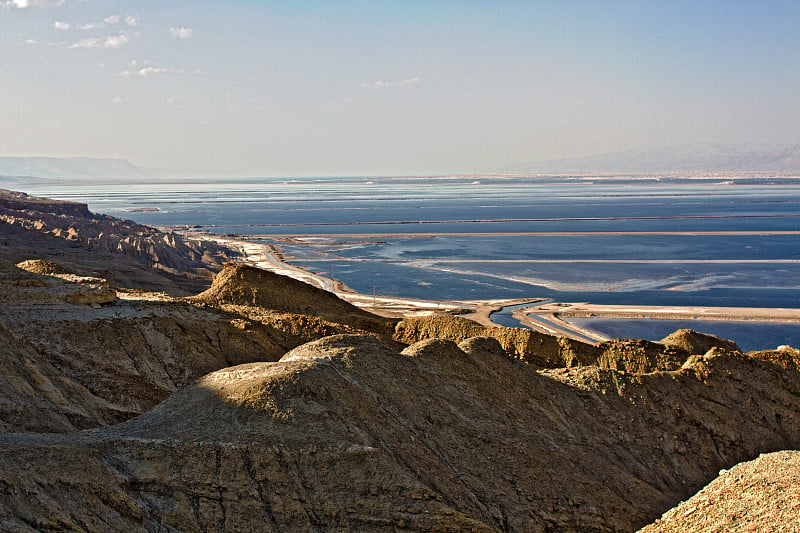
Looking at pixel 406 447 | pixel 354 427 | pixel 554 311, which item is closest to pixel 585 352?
pixel 406 447

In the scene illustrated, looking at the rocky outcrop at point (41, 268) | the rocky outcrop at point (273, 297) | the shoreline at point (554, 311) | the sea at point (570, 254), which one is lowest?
the shoreline at point (554, 311)

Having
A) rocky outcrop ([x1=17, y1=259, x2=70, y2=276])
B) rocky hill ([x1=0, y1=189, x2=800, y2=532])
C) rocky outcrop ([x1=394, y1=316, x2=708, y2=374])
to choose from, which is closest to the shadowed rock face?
rocky hill ([x1=0, y1=189, x2=800, y2=532])

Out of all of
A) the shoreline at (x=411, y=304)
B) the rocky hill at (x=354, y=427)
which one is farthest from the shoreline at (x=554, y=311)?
the rocky hill at (x=354, y=427)

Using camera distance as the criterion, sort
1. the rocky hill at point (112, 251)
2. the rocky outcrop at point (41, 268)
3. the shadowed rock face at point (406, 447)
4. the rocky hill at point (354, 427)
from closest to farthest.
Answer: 1. the shadowed rock face at point (406, 447)
2. the rocky hill at point (354, 427)
3. the rocky outcrop at point (41, 268)
4. the rocky hill at point (112, 251)

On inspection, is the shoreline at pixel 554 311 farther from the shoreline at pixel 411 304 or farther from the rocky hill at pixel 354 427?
the rocky hill at pixel 354 427

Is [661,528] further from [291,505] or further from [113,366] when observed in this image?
[113,366]

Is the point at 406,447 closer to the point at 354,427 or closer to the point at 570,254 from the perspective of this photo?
the point at 354,427
